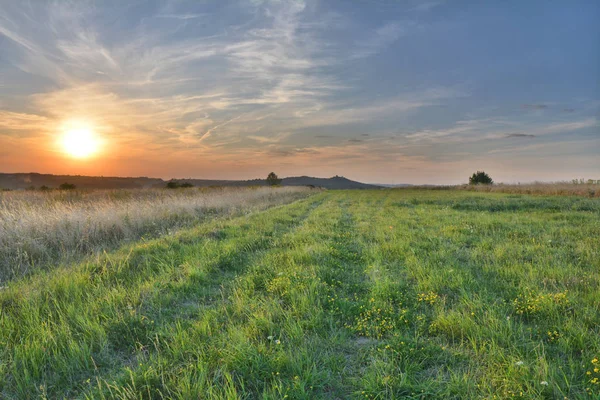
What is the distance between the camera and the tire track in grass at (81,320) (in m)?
3.36

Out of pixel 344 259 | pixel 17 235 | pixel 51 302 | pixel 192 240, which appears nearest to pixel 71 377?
pixel 51 302

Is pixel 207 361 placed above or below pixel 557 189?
below

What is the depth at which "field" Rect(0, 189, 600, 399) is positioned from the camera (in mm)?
2961

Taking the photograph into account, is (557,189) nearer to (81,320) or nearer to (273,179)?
(81,320)

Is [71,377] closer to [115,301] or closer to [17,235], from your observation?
[115,301]

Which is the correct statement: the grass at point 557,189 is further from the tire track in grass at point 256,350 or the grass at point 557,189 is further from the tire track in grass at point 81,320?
the tire track in grass at point 81,320

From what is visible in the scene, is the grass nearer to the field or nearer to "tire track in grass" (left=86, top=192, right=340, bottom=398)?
the field

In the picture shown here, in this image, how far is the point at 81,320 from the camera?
13.7ft

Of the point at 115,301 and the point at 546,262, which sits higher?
the point at 546,262

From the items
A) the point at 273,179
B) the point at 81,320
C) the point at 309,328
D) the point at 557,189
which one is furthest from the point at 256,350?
the point at 273,179

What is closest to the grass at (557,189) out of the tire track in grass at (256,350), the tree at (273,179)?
the tire track in grass at (256,350)

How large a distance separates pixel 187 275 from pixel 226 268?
3.32ft

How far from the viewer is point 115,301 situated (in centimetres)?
489

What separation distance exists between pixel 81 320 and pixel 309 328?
3114 millimetres
